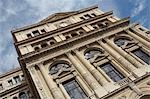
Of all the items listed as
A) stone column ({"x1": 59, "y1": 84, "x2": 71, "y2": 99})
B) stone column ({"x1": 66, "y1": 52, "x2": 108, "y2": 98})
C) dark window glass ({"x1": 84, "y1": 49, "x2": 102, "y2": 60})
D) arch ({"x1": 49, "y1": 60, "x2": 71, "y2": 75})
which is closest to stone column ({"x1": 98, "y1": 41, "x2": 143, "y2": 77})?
dark window glass ({"x1": 84, "y1": 49, "x2": 102, "y2": 60})

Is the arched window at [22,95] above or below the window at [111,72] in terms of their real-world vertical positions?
above

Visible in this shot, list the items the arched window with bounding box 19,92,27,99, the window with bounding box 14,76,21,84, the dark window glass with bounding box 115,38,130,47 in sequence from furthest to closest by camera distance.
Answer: the window with bounding box 14,76,21,84 → the arched window with bounding box 19,92,27,99 → the dark window glass with bounding box 115,38,130,47

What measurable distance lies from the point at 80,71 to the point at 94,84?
3.43 m

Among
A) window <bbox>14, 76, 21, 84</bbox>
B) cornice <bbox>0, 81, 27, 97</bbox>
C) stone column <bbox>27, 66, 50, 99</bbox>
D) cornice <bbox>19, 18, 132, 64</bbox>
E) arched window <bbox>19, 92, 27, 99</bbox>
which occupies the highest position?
window <bbox>14, 76, 21, 84</bbox>

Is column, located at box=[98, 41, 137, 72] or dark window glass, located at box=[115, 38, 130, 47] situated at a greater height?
dark window glass, located at box=[115, 38, 130, 47]

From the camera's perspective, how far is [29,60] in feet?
132

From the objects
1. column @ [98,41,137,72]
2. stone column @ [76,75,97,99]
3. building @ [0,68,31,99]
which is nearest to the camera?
stone column @ [76,75,97,99]

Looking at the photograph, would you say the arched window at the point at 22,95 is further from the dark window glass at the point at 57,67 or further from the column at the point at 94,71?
the column at the point at 94,71

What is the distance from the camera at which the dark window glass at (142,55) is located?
130 feet

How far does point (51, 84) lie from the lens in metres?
35.9

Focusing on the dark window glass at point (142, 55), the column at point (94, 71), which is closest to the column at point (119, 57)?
the dark window glass at point (142, 55)

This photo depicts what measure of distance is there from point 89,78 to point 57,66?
6101 mm

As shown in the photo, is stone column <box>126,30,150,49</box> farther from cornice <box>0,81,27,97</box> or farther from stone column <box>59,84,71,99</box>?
cornice <box>0,81,27,97</box>

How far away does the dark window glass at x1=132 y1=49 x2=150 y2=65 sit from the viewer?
39.5 metres
